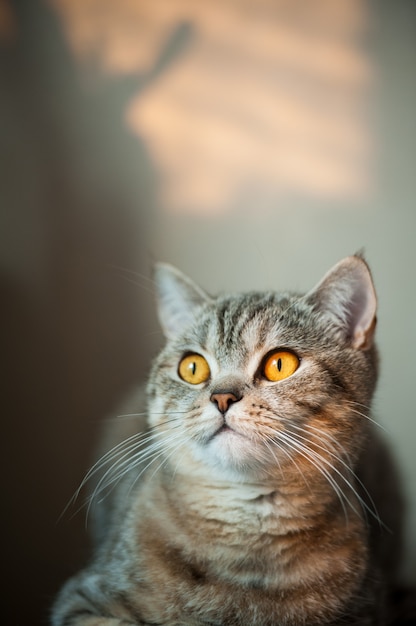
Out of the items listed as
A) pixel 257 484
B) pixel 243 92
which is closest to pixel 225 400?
pixel 257 484

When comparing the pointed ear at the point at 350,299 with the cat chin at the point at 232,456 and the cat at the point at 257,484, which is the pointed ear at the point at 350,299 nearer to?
the cat at the point at 257,484

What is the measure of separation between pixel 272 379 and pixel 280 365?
31 millimetres

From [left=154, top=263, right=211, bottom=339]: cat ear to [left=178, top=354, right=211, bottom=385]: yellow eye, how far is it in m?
0.12

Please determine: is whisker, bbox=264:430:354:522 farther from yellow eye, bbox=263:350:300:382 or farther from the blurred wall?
the blurred wall

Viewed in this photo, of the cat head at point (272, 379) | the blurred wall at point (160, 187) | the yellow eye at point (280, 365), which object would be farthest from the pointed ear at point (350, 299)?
the blurred wall at point (160, 187)

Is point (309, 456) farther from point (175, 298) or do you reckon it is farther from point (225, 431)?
point (175, 298)

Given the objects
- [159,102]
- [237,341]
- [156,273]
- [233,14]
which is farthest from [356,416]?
[233,14]

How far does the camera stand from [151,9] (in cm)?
154

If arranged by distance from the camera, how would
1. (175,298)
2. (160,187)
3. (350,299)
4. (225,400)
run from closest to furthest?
(225,400) → (350,299) → (175,298) → (160,187)

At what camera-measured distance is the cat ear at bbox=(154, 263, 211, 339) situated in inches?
50.1

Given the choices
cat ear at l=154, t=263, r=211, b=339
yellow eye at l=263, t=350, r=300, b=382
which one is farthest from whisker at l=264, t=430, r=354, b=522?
Result: cat ear at l=154, t=263, r=211, b=339

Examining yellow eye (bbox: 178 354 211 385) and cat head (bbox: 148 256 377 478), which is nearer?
cat head (bbox: 148 256 377 478)

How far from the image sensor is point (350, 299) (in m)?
1.13

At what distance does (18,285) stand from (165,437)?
594 mm
